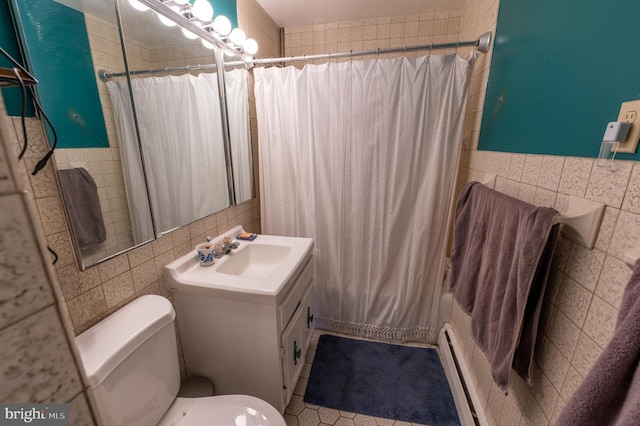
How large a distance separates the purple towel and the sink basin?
1185 mm

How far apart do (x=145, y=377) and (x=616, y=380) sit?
1.20m

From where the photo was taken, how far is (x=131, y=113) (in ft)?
3.15

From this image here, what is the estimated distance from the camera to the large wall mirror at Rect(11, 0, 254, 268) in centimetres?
75

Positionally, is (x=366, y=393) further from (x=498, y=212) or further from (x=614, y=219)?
(x=614, y=219)

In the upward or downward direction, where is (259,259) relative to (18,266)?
downward

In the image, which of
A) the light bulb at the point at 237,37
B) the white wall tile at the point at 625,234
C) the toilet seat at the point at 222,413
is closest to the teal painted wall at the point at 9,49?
the light bulb at the point at 237,37

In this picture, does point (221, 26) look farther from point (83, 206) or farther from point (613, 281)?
point (613, 281)

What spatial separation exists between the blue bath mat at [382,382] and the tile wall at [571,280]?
35 cm

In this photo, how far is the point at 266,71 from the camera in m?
1.63

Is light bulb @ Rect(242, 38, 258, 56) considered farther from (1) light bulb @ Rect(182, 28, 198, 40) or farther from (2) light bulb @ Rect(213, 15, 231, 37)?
(1) light bulb @ Rect(182, 28, 198, 40)

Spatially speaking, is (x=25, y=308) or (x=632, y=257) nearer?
(x=25, y=308)

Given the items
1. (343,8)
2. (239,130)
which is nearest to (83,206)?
(239,130)

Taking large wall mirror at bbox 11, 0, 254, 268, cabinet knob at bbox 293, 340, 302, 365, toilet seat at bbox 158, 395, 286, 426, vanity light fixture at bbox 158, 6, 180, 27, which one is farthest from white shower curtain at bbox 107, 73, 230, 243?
cabinet knob at bbox 293, 340, 302, 365

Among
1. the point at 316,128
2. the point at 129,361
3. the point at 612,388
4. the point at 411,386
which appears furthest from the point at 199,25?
the point at 411,386
